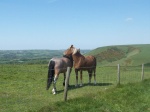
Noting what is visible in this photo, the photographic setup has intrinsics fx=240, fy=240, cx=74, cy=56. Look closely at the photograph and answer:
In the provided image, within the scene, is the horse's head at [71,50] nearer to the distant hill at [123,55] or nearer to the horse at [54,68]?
the horse at [54,68]

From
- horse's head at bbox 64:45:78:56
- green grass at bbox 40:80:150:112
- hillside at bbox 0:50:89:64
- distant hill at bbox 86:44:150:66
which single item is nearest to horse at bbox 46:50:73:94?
horse's head at bbox 64:45:78:56

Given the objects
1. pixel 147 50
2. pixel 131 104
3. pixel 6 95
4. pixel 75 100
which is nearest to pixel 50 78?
pixel 6 95

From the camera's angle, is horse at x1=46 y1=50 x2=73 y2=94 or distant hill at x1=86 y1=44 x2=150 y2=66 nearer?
horse at x1=46 y1=50 x2=73 y2=94

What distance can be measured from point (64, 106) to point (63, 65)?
5.80 metres

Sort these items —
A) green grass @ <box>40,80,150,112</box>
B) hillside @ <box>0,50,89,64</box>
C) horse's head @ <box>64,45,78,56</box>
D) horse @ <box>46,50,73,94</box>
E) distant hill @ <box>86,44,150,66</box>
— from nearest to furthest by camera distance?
green grass @ <box>40,80,150,112</box> → horse @ <box>46,50,73,94</box> → horse's head @ <box>64,45,78,56</box> → distant hill @ <box>86,44,150,66</box> → hillside @ <box>0,50,89,64</box>

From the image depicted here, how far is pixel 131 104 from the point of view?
936 cm

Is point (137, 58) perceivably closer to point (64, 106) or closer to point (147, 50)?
point (147, 50)

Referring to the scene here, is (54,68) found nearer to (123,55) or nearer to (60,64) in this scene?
(60,64)

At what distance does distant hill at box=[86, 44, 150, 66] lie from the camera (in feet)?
114

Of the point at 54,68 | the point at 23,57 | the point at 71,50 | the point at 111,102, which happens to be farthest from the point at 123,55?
the point at 23,57

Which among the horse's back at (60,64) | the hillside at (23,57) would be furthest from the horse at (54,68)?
the hillside at (23,57)

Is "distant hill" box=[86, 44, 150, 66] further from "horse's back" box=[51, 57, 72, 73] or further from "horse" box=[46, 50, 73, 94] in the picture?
"horse" box=[46, 50, 73, 94]

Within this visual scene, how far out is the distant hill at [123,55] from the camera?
34.8m

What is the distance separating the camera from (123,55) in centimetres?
4034
